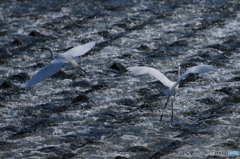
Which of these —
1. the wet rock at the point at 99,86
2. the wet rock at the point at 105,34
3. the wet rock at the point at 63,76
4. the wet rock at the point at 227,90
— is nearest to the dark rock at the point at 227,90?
the wet rock at the point at 227,90

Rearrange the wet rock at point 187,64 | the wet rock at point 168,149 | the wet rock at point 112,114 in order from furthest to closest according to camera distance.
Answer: the wet rock at point 187,64, the wet rock at point 112,114, the wet rock at point 168,149

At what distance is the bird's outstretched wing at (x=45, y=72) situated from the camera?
7.57 m

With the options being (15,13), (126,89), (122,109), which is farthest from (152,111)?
(15,13)

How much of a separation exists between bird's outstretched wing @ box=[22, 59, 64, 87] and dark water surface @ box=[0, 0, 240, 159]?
0.75 m

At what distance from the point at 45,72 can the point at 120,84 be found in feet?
7.18

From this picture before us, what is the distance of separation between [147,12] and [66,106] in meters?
7.40

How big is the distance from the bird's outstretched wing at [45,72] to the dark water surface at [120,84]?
29.4 inches

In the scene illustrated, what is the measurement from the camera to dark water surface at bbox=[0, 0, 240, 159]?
7.17 m

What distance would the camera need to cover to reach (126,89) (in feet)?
30.8

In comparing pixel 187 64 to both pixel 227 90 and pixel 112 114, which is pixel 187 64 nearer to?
pixel 227 90

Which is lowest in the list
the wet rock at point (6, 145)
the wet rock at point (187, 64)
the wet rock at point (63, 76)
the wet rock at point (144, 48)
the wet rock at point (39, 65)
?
the wet rock at point (187, 64)

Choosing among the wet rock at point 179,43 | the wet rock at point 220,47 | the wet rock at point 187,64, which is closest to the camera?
the wet rock at point 187,64

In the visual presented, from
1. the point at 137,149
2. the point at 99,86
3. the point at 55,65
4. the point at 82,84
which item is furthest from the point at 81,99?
the point at 137,149

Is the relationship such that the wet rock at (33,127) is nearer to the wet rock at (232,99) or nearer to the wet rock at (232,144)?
the wet rock at (232,144)
